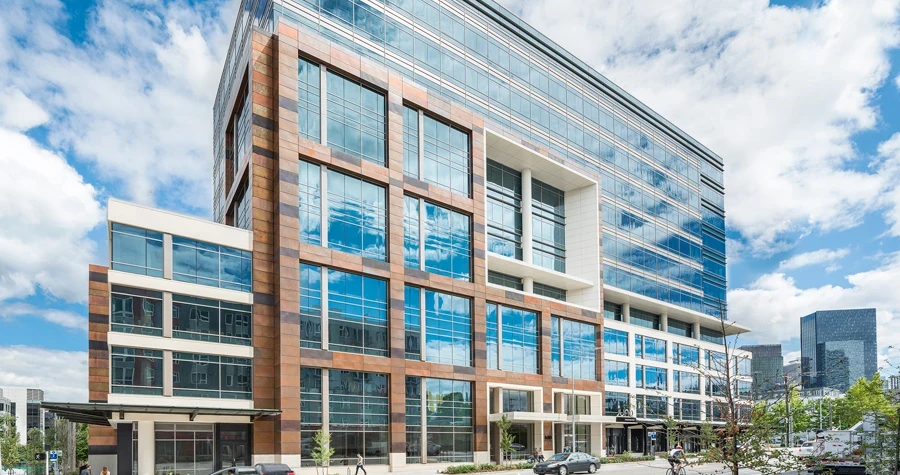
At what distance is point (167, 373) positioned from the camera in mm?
38406

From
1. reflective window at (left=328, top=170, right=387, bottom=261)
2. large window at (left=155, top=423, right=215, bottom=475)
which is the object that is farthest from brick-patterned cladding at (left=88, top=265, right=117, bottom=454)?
reflective window at (left=328, top=170, right=387, bottom=261)

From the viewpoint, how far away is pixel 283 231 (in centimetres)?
4278

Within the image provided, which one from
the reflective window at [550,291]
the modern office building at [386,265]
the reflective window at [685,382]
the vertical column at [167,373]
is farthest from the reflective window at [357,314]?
the reflective window at [685,382]

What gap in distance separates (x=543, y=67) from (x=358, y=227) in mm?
29289

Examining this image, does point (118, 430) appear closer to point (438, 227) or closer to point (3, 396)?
point (438, 227)

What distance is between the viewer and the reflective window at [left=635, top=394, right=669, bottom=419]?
244 ft

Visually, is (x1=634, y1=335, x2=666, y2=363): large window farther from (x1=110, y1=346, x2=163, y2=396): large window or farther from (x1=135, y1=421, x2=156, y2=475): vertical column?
(x1=110, y1=346, x2=163, y2=396): large window

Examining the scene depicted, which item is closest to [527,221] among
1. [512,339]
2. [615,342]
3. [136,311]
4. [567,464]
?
[512,339]

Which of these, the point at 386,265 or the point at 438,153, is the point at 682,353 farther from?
the point at 386,265

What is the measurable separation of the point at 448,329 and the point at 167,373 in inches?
823

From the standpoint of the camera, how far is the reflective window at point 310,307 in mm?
43094

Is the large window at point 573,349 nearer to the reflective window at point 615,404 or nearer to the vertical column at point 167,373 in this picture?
the reflective window at point 615,404

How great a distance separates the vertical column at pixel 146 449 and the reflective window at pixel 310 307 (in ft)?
31.4

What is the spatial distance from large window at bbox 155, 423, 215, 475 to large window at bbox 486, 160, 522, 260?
28.6 meters
